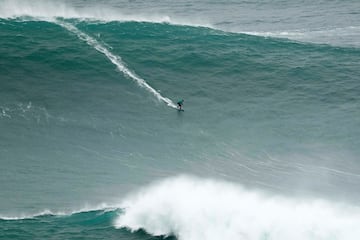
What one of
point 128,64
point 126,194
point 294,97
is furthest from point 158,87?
point 126,194

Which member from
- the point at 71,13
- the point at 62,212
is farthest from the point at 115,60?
the point at 62,212

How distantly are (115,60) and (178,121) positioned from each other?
19955 mm

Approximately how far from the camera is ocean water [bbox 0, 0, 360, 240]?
2773 inches

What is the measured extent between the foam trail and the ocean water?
308 millimetres

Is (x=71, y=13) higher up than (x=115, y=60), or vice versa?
(x=71, y=13)

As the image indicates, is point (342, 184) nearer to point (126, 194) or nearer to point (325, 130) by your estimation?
point (325, 130)

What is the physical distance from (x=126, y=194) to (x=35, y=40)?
4433 cm

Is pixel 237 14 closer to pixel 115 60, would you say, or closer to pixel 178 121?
pixel 115 60

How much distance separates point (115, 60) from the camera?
351 ft

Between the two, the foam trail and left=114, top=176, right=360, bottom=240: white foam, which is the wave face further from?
left=114, top=176, right=360, bottom=240: white foam

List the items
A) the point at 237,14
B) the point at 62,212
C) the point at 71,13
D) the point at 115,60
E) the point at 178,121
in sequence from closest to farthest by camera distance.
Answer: the point at 62,212 → the point at 178,121 → the point at 115,60 → the point at 71,13 → the point at 237,14

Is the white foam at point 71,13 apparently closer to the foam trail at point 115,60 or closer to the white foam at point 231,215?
the foam trail at point 115,60

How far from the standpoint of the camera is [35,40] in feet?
365

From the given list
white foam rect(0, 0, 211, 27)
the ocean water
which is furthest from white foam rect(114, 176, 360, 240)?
white foam rect(0, 0, 211, 27)
